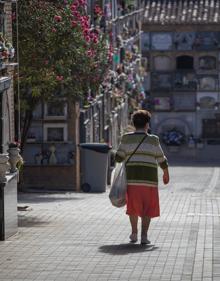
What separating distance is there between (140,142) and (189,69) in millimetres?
40052

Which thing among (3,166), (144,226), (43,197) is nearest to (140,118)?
(144,226)

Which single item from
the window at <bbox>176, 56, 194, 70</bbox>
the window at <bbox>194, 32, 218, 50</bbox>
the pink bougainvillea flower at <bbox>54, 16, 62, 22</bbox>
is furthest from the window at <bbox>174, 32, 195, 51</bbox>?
the pink bougainvillea flower at <bbox>54, 16, 62, 22</bbox>

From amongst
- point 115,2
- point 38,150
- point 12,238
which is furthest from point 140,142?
point 115,2

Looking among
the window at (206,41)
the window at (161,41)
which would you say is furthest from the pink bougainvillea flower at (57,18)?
the window at (161,41)

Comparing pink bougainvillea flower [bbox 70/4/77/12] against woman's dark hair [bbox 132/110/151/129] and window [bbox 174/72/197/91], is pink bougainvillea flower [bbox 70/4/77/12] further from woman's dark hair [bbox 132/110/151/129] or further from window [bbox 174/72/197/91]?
window [bbox 174/72/197/91]

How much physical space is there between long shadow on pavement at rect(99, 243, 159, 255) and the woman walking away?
8.2 inches

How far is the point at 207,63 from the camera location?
2061 inches

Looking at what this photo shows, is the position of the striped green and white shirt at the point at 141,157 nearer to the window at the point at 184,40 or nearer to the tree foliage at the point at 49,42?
the tree foliage at the point at 49,42

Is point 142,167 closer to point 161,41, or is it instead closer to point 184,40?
point 184,40

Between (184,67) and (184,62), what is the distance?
24 centimetres

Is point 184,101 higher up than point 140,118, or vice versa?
point 140,118

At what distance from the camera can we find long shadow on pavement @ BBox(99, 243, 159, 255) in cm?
1205

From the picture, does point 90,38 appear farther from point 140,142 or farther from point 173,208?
point 140,142

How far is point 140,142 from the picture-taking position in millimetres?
12719
